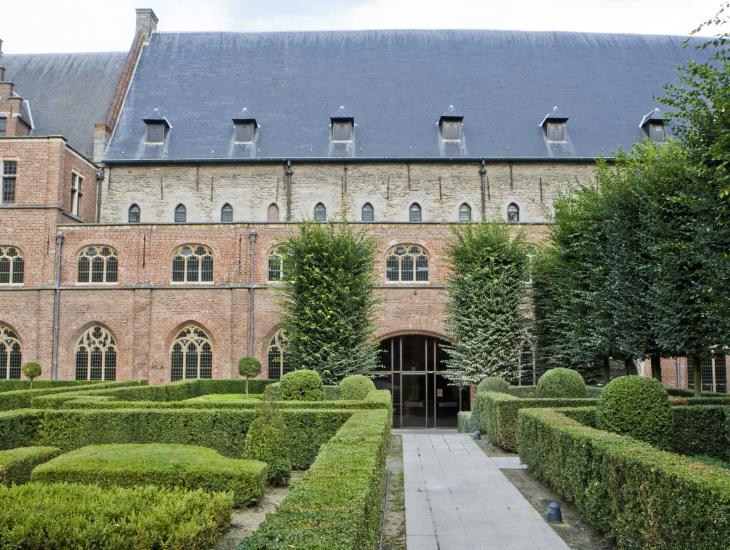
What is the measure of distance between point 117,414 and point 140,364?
15.0 meters

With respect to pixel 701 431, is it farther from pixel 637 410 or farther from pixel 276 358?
pixel 276 358

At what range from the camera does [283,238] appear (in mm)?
28734

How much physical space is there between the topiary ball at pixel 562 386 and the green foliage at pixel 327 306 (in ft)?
23.5

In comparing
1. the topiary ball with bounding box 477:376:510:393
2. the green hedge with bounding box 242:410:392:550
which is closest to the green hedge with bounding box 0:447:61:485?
the green hedge with bounding box 242:410:392:550

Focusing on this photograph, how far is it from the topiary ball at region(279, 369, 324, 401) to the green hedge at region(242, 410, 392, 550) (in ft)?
32.4

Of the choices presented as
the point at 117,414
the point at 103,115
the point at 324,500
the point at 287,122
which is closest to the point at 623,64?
the point at 287,122

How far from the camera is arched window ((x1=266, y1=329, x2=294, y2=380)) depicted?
28797 mm

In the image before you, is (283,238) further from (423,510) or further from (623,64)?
(623,64)

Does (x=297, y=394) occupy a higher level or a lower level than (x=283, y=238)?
lower

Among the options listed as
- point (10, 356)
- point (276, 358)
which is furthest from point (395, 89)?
point (10, 356)

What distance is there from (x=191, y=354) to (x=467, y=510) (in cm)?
2070

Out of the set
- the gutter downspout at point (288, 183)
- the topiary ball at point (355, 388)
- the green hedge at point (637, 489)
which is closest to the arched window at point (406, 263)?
the gutter downspout at point (288, 183)

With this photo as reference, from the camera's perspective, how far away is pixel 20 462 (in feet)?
35.1

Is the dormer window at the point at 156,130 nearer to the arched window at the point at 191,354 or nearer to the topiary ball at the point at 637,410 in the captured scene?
the arched window at the point at 191,354
